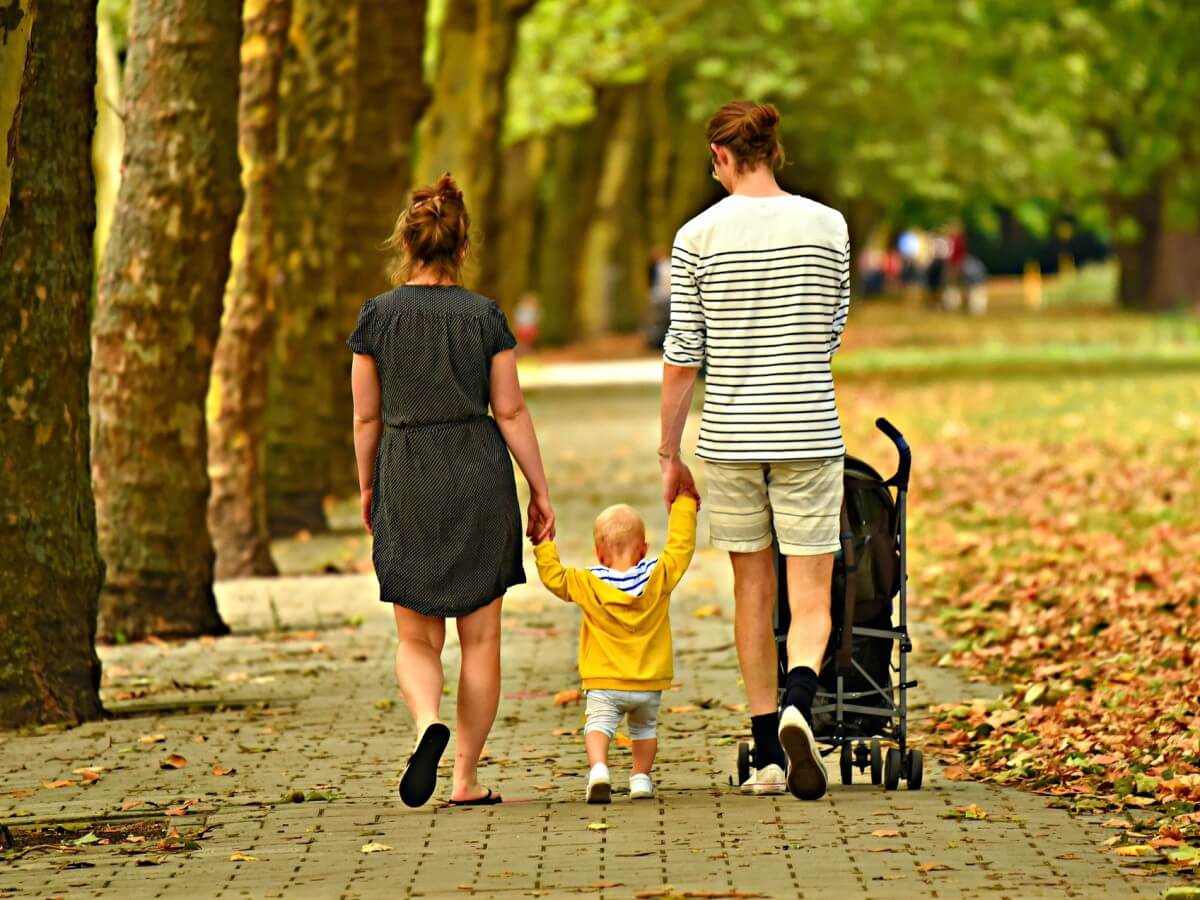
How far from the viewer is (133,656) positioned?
12828 millimetres

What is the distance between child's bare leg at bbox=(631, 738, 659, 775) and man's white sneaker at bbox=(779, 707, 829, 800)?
0.47 meters

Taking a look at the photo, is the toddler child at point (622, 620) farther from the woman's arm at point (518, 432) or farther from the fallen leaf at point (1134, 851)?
the fallen leaf at point (1134, 851)

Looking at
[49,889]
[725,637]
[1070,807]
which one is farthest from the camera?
[725,637]

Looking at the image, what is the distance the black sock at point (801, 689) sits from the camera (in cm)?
785

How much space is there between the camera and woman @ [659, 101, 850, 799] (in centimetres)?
799

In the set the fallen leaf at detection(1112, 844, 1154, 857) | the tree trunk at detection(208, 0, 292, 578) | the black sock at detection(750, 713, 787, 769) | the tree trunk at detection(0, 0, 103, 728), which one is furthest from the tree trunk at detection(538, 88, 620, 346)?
the fallen leaf at detection(1112, 844, 1154, 857)

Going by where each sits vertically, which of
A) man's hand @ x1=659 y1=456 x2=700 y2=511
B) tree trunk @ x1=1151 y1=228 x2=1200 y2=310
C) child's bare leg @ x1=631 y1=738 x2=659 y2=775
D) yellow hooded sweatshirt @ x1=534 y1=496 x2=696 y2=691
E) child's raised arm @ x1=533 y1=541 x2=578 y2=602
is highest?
man's hand @ x1=659 y1=456 x2=700 y2=511

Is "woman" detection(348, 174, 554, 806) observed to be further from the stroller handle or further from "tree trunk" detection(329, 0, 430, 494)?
"tree trunk" detection(329, 0, 430, 494)

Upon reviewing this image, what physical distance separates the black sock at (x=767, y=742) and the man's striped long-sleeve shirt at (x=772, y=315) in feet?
2.73

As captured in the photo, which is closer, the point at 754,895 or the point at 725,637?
the point at 754,895

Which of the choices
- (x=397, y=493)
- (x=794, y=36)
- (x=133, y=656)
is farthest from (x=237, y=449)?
(x=794, y=36)

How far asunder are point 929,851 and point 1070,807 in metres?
0.95

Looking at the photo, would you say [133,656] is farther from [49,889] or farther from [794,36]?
[794,36]

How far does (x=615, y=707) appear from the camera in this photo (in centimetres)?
807
